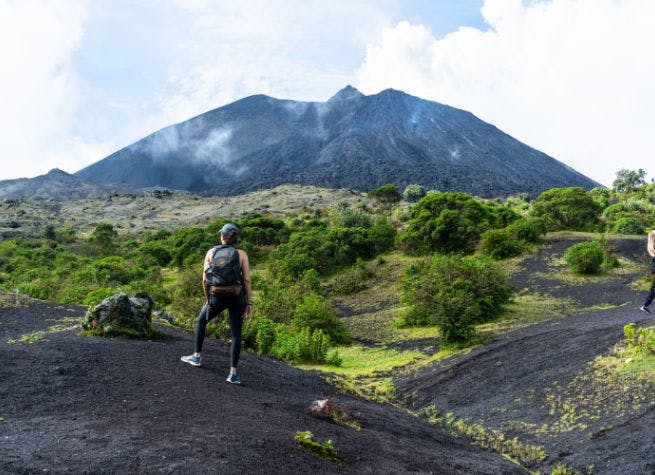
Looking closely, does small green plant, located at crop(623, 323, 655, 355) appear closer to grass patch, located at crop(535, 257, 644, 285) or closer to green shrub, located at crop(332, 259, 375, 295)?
grass patch, located at crop(535, 257, 644, 285)

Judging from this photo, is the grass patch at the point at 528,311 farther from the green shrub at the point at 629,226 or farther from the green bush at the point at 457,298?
the green shrub at the point at 629,226

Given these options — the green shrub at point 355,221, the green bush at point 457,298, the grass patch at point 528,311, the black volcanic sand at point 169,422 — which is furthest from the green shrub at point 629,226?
the black volcanic sand at point 169,422

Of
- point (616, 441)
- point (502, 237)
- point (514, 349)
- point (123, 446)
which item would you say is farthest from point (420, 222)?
point (123, 446)

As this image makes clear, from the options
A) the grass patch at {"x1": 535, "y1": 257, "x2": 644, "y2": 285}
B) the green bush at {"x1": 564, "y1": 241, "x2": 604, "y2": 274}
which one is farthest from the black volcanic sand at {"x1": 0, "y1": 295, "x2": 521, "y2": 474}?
the green bush at {"x1": 564, "y1": 241, "x2": 604, "y2": 274}

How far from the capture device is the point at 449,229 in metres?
31.1

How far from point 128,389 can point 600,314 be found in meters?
11.5

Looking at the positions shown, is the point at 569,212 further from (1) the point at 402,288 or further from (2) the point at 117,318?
(2) the point at 117,318

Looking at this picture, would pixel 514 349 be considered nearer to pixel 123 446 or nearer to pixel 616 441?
Result: pixel 616 441

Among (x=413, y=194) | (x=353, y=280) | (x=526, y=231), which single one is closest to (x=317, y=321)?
(x=353, y=280)

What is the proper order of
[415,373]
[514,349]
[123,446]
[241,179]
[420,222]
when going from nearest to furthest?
[123,446], [514,349], [415,373], [420,222], [241,179]

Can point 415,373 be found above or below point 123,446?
below

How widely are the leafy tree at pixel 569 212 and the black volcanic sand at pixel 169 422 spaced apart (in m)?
29.3

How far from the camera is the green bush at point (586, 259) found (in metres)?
21.6

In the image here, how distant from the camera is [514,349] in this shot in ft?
36.0
